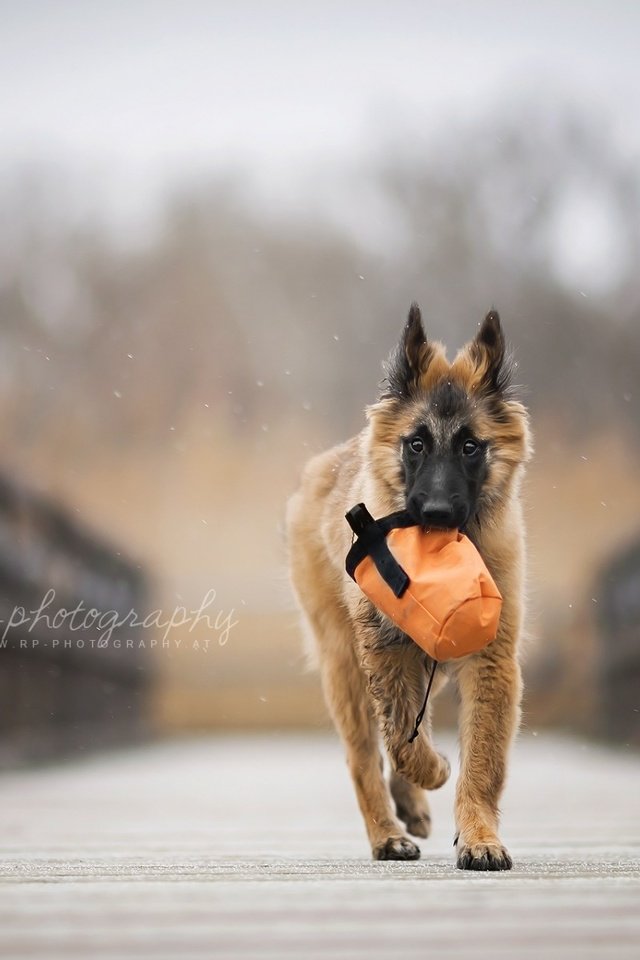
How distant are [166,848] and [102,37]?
250ft

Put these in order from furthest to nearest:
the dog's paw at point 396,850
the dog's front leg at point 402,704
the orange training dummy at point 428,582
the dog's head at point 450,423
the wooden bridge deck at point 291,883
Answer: the dog's paw at point 396,850 → the dog's head at point 450,423 → the dog's front leg at point 402,704 → the orange training dummy at point 428,582 → the wooden bridge deck at point 291,883

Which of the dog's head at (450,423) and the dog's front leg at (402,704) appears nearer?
the dog's front leg at (402,704)

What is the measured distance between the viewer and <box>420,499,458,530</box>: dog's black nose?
429 centimetres

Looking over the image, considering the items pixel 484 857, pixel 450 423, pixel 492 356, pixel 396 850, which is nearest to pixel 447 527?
pixel 450 423

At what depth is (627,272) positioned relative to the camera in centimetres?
3816

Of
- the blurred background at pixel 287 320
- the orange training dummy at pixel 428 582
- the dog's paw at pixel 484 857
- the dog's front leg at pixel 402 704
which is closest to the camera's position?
the dog's paw at pixel 484 857

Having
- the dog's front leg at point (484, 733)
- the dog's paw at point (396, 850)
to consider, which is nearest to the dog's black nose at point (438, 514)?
the dog's front leg at point (484, 733)

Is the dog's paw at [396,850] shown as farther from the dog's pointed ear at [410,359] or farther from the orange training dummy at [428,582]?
the dog's pointed ear at [410,359]

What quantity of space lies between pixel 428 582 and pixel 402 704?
2.08ft

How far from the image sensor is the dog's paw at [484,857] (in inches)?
154

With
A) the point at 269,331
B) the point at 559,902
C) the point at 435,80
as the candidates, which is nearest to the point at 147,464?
the point at 269,331

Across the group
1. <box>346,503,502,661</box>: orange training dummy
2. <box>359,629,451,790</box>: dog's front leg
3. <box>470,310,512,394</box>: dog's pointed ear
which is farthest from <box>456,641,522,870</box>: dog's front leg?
<box>470,310,512,394</box>: dog's pointed ear

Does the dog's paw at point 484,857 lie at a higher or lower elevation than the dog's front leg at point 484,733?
lower

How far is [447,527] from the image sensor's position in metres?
4.32
